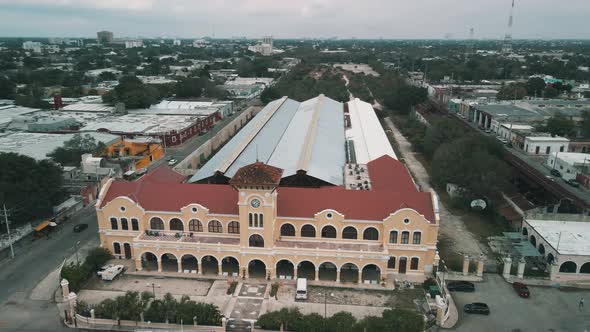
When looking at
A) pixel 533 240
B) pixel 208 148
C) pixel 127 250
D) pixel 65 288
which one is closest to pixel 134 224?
pixel 127 250

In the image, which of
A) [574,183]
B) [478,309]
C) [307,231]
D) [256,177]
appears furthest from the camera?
[574,183]

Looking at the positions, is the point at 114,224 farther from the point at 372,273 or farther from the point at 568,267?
the point at 568,267

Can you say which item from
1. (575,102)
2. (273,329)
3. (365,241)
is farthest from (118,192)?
(575,102)

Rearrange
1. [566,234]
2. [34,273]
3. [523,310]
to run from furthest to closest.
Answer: [566,234]
[34,273]
[523,310]

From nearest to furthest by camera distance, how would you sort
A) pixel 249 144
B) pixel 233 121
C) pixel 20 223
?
1. pixel 20 223
2. pixel 249 144
3. pixel 233 121

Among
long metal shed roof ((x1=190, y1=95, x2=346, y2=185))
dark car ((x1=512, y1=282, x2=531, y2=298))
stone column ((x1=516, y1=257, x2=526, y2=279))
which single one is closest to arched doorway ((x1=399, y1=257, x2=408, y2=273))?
dark car ((x1=512, y1=282, x2=531, y2=298))

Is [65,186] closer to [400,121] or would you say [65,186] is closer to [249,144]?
[249,144]
